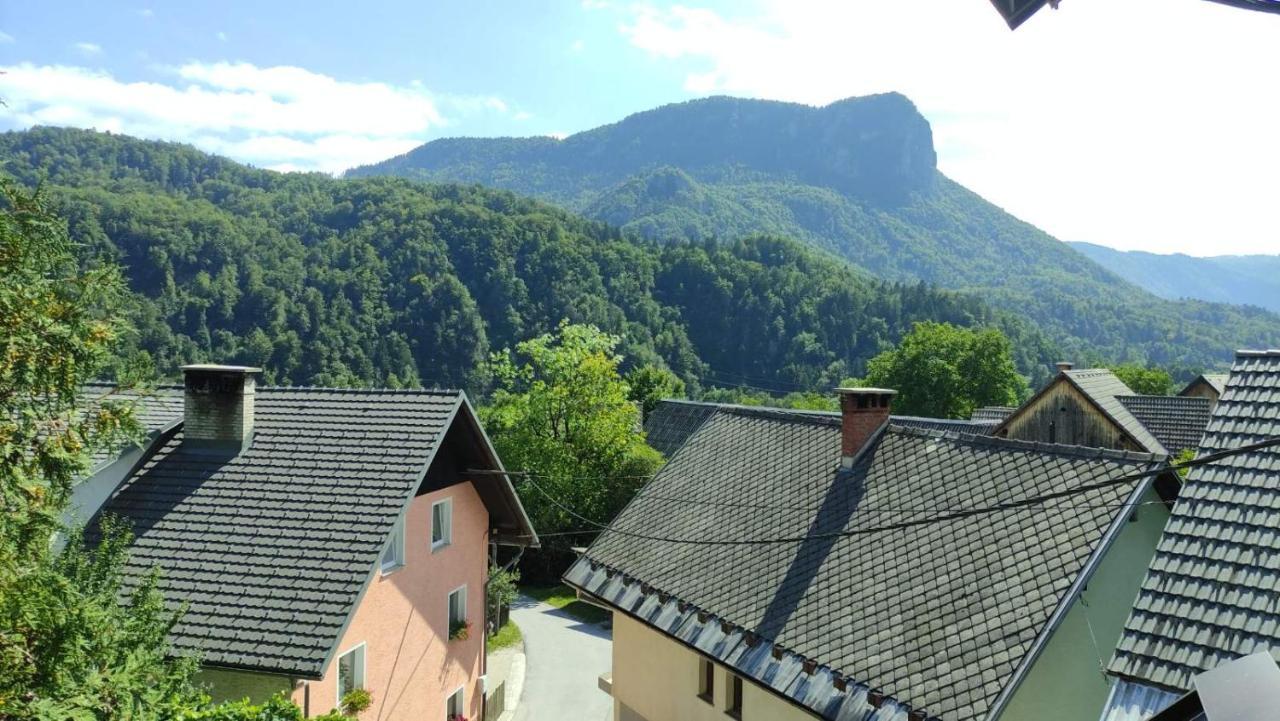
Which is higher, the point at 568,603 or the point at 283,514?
the point at 283,514

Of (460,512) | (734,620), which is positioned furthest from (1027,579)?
(460,512)

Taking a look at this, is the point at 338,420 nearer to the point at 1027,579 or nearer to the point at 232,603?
the point at 232,603

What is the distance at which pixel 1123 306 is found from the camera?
15838cm

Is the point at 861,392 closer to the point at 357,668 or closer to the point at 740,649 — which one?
the point at 740,649

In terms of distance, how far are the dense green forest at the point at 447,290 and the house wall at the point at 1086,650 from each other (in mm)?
74852

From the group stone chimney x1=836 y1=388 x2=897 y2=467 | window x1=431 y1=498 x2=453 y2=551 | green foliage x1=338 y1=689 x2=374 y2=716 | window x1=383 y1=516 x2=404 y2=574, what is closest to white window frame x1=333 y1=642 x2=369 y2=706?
green foliage x1=338 y1=689 x2=374 y2=716

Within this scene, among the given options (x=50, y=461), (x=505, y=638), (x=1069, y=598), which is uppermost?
Result: (x=50, y=461)

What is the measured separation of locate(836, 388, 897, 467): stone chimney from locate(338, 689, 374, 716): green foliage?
7704 millimetres

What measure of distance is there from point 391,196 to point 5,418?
12553 centimetres

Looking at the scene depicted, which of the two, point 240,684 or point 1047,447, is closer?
point 1047,447

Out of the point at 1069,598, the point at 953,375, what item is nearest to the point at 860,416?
the point at 1069,598

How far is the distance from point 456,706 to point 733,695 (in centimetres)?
663

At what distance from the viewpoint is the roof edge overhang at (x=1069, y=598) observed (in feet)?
26.9

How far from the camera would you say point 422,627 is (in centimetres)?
1481
